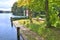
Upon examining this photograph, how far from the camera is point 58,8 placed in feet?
79.7

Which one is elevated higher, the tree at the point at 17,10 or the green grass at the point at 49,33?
the green grass at the point at 49,33

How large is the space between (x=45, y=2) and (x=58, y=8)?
2166mm

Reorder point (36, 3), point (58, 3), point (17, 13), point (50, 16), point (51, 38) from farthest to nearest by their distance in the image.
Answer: point (17, 13)
point (36, 3)
point (50, 16)
point (58, 3)
point (51, 38)

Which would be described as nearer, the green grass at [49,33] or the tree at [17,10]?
the green grass at [49,33]

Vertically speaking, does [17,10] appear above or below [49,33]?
below

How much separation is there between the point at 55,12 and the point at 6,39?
5.79 metres

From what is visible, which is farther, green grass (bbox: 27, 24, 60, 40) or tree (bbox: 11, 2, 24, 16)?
tree (bbox: 11, 2, 24, 16)

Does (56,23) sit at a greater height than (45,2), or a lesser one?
lesser

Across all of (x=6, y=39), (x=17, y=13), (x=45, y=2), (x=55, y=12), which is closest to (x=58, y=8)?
(x=55, y=12)

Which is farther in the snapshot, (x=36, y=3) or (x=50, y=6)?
(x=36, y=3)

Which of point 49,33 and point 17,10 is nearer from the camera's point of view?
point 49,33

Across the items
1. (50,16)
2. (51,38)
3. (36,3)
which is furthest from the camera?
(36,3)

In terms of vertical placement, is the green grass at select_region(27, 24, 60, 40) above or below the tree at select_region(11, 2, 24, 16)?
above

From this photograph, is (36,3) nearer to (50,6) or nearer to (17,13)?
(50,6)
